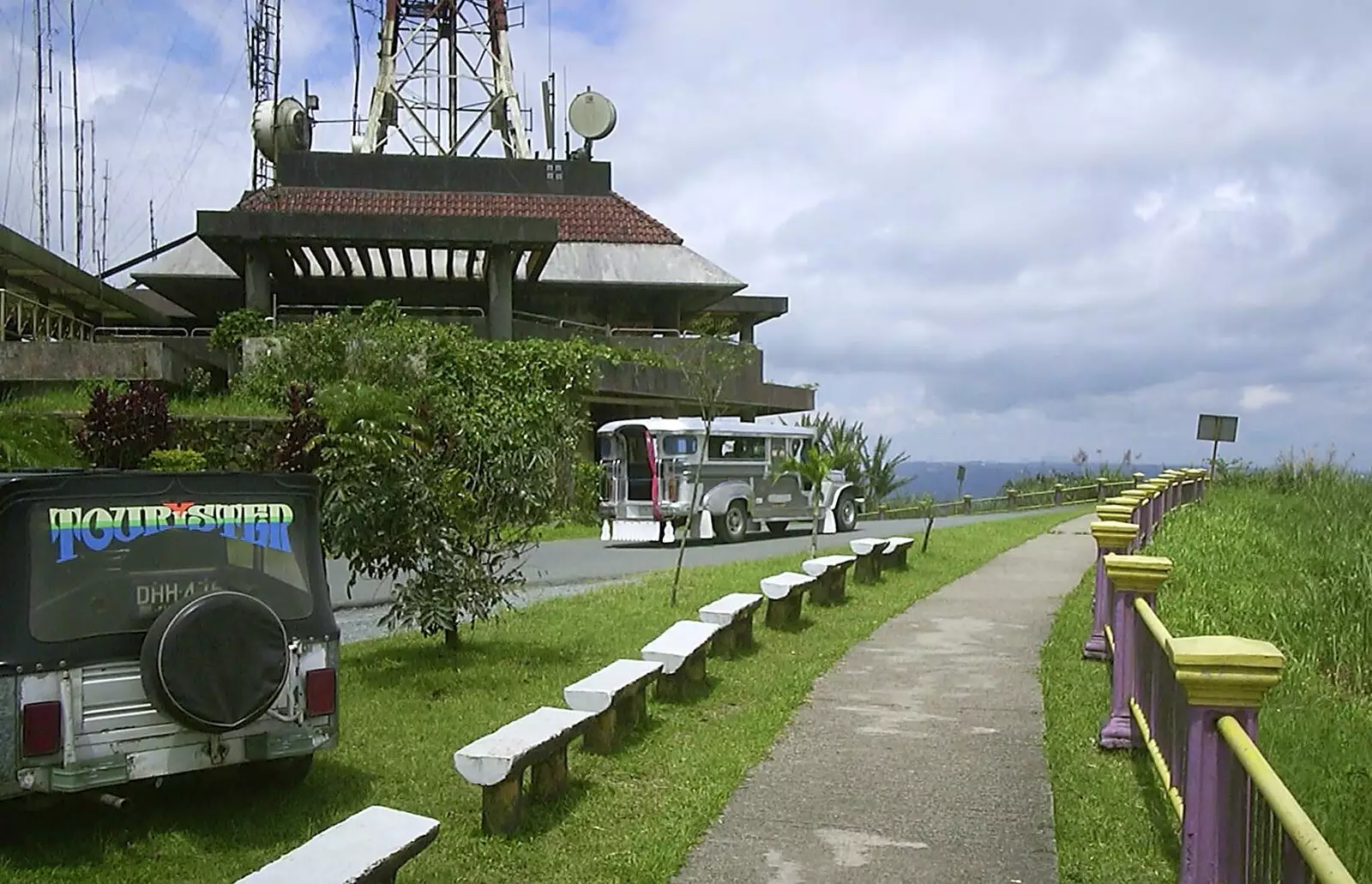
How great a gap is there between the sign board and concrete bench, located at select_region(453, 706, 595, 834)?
77.7 feet

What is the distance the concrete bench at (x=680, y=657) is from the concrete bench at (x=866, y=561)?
6834 millimetres

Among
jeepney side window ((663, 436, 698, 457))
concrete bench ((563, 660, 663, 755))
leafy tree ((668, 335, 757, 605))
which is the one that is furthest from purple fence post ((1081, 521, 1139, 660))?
jeepney side window ((663, 436, 698, 457))

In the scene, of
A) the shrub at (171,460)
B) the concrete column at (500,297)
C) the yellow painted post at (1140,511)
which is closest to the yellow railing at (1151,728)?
the yellow painted post at (1140,511)

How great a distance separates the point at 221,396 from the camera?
80.9ft

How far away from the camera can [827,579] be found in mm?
14492

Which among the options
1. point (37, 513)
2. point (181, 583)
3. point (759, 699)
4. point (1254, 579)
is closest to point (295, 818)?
point (181, 583)

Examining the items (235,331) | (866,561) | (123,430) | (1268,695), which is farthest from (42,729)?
(235,331)

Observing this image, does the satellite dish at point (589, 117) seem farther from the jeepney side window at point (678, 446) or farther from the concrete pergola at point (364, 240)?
the jeepney side window at point (678, 446)

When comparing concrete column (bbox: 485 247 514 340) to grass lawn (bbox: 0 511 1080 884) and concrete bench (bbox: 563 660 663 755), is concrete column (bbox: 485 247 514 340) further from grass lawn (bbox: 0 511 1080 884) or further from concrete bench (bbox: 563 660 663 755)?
concrete bench (bbox: 563 660 663 755)

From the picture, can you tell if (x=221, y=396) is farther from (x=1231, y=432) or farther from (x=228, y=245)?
(x=1231, y=432)

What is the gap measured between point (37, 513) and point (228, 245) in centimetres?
2360

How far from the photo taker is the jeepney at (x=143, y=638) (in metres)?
5.69

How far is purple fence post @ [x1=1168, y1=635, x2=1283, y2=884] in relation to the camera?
4.34 m

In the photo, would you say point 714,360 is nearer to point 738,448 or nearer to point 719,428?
point 738,448
